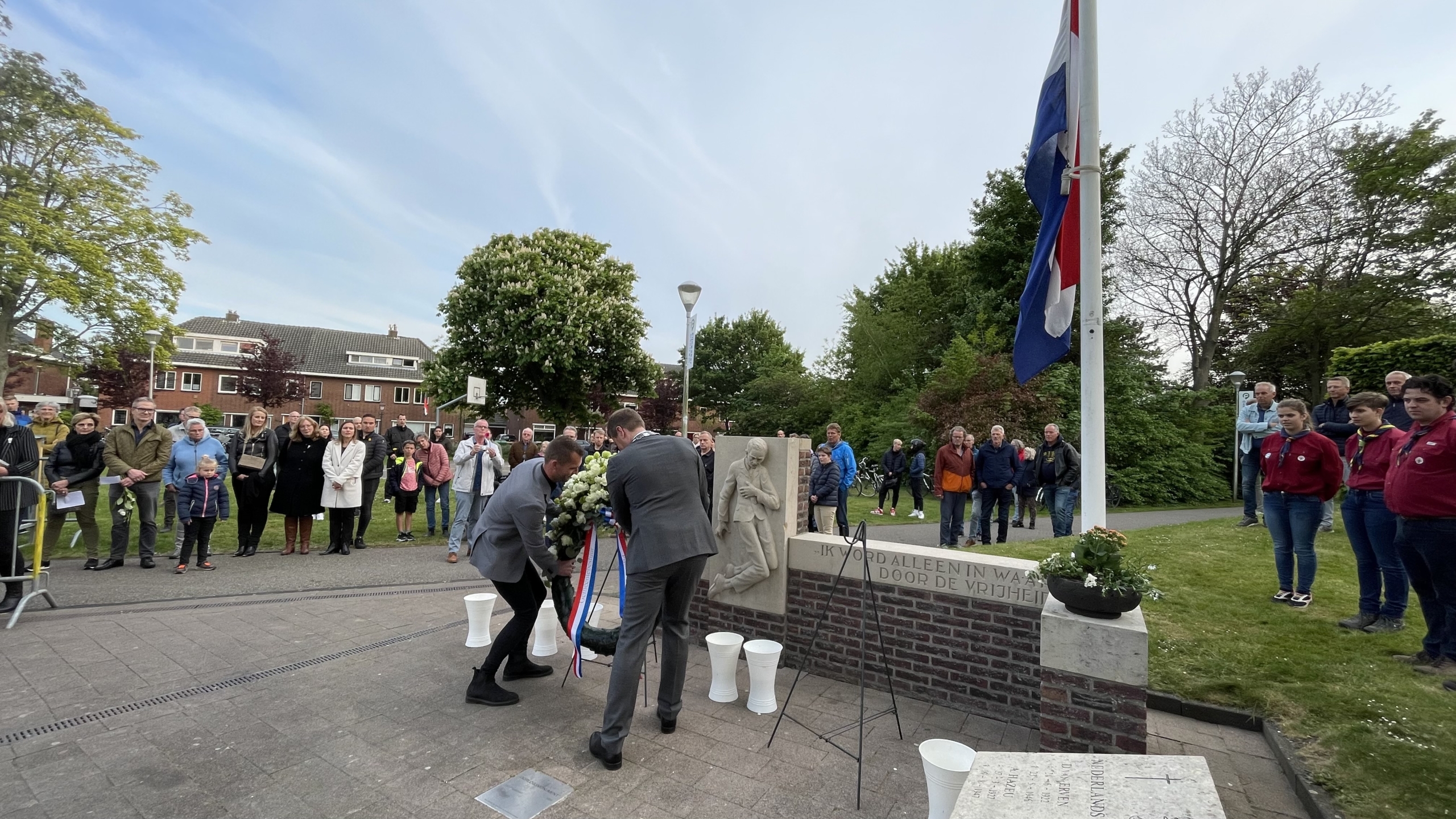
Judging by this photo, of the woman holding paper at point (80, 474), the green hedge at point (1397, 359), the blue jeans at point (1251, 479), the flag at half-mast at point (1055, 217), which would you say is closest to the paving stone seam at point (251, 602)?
the woman holding paper at point (80, 474)

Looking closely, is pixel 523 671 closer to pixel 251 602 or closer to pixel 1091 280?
pixel 251 602

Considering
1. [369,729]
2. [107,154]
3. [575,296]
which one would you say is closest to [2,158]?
[107,154]

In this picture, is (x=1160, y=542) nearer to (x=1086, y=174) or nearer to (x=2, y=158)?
(x=1086, y=174)

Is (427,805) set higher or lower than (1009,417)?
lower

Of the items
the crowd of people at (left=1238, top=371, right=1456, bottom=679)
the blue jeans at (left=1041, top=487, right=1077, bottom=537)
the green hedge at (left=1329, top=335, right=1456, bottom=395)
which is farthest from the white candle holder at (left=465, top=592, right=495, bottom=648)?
the green hedge at (left=1329, top=335, right=1456, bottom=395)

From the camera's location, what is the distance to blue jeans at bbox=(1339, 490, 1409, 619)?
4.80 metres

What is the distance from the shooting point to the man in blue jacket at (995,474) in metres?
9.39

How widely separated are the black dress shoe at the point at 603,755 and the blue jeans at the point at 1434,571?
532 centimetres

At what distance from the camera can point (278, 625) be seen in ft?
18.2

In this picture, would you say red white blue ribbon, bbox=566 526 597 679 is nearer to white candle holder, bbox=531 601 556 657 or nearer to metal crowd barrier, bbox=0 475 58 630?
white candle holder, bbox=531 601 556 657

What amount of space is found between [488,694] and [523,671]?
1.55 feet

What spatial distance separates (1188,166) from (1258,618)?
23.2m

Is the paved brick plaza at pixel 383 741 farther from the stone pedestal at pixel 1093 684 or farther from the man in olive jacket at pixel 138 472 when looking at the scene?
the man in olive jacket at pixel 138 472

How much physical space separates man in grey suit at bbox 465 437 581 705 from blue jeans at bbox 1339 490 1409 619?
19.7 ft
